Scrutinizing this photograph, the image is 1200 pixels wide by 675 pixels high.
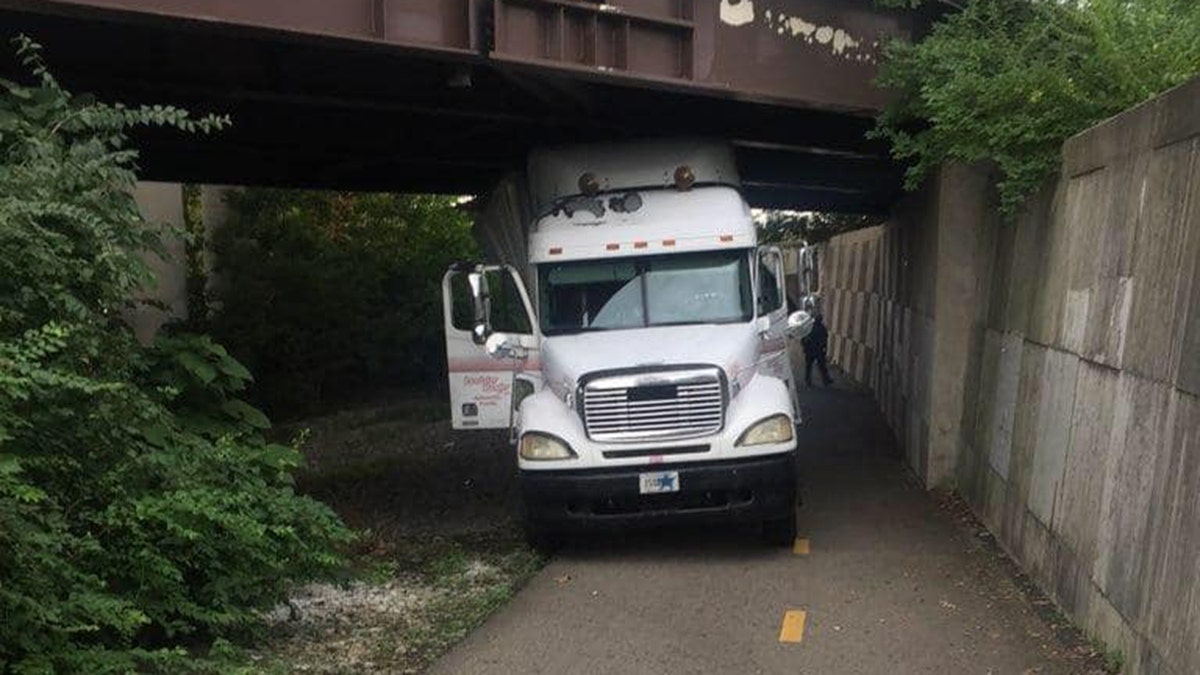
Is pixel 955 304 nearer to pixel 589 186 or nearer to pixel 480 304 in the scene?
pixel 589 186

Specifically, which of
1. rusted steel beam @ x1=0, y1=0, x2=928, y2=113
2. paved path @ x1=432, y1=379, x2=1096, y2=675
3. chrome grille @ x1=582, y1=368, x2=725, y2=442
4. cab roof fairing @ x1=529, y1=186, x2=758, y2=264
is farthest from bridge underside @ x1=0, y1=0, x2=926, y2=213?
paved path @ x1=432, y1=379, x2=1096, y2=675

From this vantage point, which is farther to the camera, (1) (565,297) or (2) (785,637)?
(1) (565,297)

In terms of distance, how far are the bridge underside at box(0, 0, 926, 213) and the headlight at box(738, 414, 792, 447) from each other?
3.40 meters

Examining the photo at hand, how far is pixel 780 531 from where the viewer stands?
31.0ft

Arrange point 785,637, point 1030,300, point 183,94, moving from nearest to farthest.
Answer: point 785,637 < point 1030,300 < point 183,94

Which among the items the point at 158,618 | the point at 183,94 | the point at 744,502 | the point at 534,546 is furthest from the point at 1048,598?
the point at 183,94

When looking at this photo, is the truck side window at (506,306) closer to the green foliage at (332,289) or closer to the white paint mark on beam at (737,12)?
the white paint mark on beam at (737,12)

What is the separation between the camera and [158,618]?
240 inches

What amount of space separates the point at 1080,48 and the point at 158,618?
8.67m

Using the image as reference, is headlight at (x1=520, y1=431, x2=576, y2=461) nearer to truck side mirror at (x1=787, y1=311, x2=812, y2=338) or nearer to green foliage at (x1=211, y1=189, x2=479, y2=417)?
truck side mirror at (x1=787, y1=311, x2=812, y2=338)

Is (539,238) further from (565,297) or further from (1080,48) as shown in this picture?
(1080,48)

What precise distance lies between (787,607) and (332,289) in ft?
55.4

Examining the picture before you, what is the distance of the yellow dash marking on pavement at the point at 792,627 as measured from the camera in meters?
7.11

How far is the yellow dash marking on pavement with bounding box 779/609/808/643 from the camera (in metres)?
7.11
